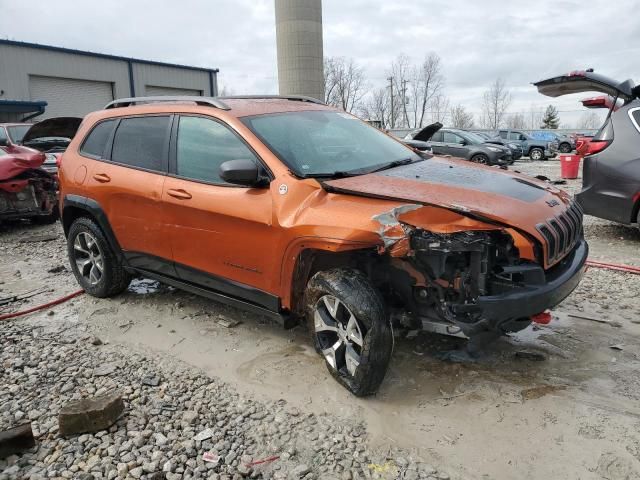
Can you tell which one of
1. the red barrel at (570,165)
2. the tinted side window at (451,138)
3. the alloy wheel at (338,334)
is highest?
the tinted side window at (451,138)

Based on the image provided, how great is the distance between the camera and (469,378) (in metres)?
3.40

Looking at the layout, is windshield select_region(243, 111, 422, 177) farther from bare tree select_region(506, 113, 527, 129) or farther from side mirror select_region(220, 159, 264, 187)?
bare tree select_region(506, 113, 527, 129)

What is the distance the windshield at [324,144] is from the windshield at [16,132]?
796 cm

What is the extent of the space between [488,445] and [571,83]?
17.1ft

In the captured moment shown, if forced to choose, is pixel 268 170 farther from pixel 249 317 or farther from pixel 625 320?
pixel 625 320

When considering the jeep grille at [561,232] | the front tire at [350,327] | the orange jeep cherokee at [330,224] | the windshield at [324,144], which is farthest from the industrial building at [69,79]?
the jeep grille at [561,232]

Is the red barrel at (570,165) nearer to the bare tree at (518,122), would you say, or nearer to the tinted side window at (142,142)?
the tinted side window at (142,142)

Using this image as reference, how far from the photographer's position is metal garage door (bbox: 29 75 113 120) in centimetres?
2631

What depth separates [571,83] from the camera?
6414mm

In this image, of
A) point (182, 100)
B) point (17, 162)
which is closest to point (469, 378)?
point (182, 100)

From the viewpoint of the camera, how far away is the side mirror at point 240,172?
131 inches

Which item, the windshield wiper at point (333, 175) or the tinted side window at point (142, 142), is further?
the tinted side window at point (142, 142)

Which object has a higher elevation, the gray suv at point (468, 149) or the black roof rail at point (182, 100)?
the black roof rail at point (182, 100)

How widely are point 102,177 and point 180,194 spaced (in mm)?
1154
